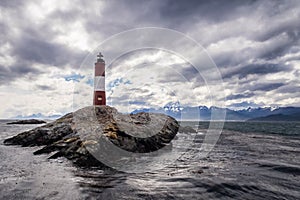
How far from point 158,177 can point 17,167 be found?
294 inches

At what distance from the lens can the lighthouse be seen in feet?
91.1

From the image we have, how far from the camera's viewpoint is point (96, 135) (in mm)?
12758

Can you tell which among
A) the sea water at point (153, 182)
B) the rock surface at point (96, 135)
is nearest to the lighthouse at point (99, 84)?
the rock surface at point (96, 135)

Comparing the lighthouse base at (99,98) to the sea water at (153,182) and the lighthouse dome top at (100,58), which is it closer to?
the lighthouse dome top at (100,58)

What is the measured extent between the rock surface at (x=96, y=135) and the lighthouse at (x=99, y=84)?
18.5 feet

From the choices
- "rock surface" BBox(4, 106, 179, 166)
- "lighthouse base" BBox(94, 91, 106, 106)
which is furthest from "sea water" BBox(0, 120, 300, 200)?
"lighthouse base" BBox(94, 91, 106, 106)

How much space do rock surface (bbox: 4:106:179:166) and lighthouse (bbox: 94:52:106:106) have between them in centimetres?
564

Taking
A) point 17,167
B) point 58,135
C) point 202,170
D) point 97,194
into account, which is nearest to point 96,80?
point 58,135

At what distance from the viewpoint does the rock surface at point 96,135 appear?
12055 mm

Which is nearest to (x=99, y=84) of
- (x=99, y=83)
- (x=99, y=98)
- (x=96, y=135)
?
(x=99, y=83)

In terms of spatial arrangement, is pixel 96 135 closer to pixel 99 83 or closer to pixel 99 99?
pixel 99 99

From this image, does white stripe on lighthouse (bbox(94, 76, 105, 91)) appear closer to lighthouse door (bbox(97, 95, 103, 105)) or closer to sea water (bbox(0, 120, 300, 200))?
lighthouse door (bbox(97, 95, 103, 105))

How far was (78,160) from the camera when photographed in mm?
11148

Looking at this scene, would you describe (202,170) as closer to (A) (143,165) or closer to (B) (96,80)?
(A) (143,165)
